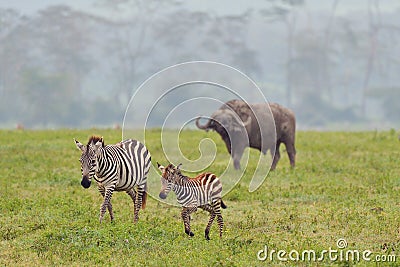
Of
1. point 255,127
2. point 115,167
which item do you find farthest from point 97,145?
point 255,127

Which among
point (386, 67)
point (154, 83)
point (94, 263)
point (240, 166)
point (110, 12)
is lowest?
point (94, 263)

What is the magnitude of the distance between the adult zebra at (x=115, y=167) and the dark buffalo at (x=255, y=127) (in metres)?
9.50

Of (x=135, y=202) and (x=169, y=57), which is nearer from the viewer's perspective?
(x=135, y=202)

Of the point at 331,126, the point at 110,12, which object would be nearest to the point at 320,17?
the point at 331,126

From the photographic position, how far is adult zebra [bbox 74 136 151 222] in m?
14.1

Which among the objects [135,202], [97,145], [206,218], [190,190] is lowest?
[206,218]

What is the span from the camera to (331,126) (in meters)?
103

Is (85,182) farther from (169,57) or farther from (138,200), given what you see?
(169,57)

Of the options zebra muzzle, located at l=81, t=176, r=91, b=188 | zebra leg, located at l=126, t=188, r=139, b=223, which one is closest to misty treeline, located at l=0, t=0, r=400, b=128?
zebra leg, located at l=126, t=188, r=139, b=223

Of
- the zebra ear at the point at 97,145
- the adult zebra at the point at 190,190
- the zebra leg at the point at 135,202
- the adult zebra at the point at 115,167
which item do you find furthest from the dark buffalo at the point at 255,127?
the adult zebra at the point at 190,190

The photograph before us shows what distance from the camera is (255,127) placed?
25188mm

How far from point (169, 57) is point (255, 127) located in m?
84.1

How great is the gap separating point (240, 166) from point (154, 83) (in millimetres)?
8562

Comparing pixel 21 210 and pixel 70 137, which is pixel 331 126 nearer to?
pixel 70 137
